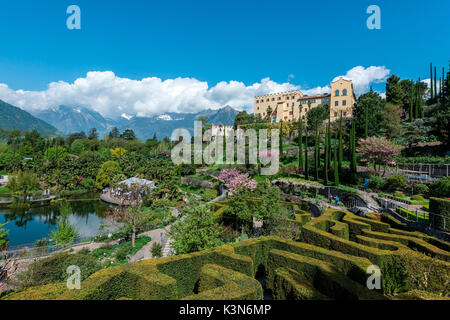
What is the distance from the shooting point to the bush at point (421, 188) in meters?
19.9

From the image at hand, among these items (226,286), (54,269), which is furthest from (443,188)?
(54,269)

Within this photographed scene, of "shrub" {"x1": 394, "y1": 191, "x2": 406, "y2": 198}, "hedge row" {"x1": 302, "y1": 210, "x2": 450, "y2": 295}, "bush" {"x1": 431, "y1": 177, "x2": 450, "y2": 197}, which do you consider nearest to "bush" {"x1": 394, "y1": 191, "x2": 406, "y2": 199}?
"shrub" {"x1": 394, "y1": 191, "x2": 406, "y2": 198}

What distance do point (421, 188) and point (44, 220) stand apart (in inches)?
1780

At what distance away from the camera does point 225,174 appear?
3591 cm

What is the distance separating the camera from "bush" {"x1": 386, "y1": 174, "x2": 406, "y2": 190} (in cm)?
2186

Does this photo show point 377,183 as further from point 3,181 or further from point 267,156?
point 3,181

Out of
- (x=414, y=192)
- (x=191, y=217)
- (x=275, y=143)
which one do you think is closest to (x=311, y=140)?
(x=275, y=143)

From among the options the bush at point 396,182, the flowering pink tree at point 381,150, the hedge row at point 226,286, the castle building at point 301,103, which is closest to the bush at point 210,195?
the bush at point 396,182

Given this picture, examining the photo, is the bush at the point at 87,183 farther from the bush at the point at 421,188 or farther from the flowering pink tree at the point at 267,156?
the bush at the point at 421,188

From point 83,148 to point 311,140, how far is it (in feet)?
258

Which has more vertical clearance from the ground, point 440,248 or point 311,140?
point 311,140
